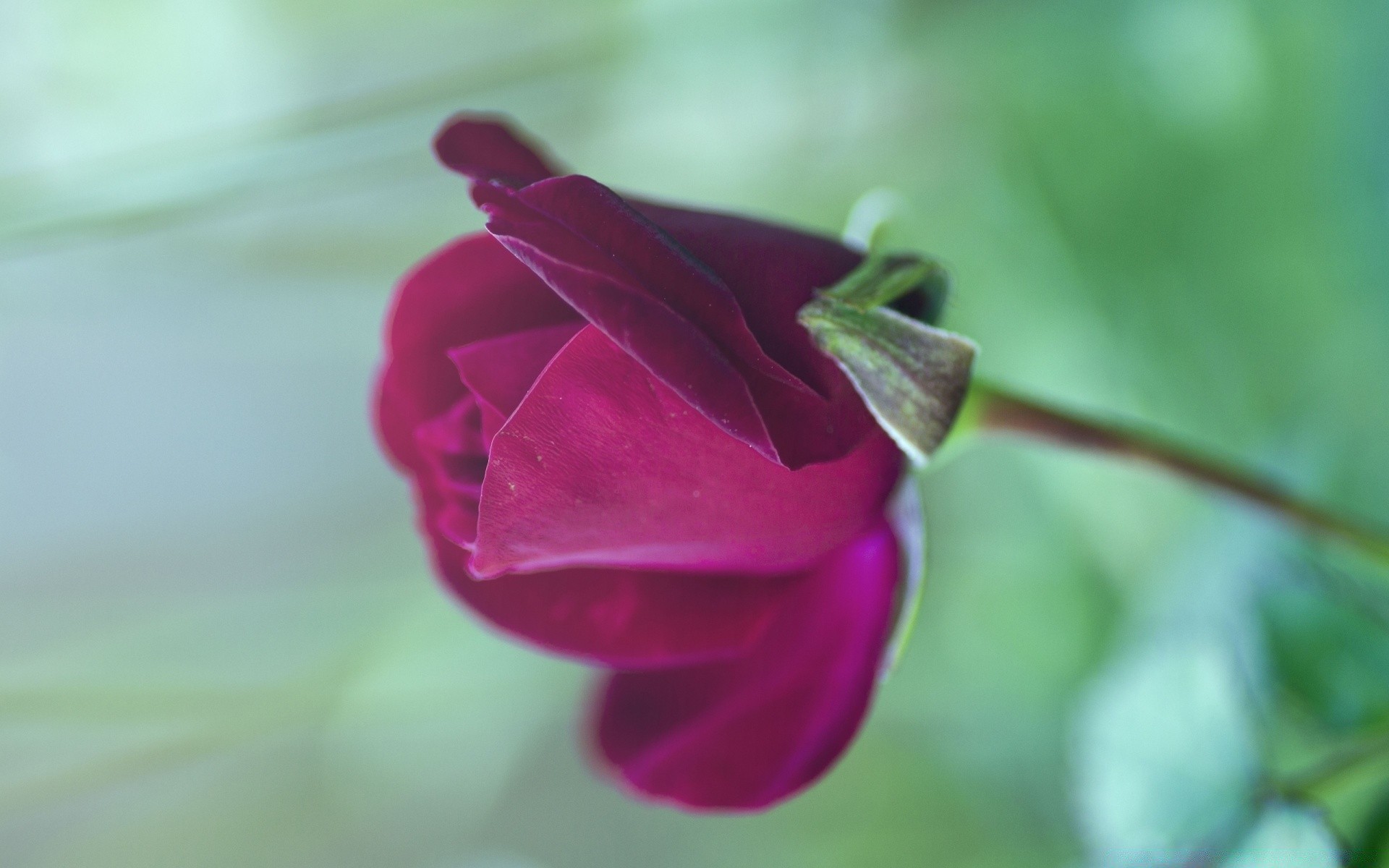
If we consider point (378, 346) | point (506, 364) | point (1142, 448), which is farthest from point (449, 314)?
point (378, 346)

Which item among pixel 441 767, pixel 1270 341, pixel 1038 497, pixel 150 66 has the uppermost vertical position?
pixel 150 66

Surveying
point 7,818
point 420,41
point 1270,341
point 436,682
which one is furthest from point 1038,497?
point 7,818

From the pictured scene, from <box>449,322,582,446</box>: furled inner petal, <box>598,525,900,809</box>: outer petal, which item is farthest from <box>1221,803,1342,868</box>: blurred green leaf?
Result: <box>449,322,582,446</box>: furled inner petal

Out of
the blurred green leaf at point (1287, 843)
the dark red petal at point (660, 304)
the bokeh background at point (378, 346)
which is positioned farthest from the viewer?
the bokeh background at point (378, 346)

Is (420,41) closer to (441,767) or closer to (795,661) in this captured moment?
(441,767)

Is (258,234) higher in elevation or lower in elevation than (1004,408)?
lower

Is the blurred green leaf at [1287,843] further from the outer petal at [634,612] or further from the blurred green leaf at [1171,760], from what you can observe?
the outer petal at [634,612]

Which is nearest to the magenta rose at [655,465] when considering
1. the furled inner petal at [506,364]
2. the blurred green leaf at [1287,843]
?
the furled inner petal at [506,364]

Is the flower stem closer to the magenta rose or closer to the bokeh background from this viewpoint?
the magenta rose
